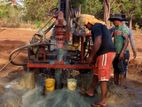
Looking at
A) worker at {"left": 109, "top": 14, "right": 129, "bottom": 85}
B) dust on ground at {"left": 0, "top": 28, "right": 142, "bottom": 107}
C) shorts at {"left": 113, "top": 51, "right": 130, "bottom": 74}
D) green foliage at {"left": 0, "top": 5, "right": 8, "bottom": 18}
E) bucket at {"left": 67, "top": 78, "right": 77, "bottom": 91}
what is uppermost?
green foliage at {"left": 0, "top": 5, "right": 8, "bottom": 18}

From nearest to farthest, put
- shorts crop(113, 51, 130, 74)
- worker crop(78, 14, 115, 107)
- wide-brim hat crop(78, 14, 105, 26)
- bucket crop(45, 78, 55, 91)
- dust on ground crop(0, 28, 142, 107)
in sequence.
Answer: worker crop(78, 14, 115, 107)
dust on ground crop(0, 28, 142, 107)
wide-brim hat crop(78, 14, 105, 26)
bucket crop(45, 78, 55, 91)
shorts crop(113, 51, 130, 74)

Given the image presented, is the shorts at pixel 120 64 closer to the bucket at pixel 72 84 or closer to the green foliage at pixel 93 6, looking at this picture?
the bucket at pixel 72 84

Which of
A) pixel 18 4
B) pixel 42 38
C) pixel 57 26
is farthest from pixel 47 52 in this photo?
pixel 18 4

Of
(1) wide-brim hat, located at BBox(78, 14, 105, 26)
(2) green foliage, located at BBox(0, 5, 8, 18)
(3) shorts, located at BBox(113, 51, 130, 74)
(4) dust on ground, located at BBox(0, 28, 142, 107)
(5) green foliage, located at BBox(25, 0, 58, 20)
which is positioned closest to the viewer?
(4) dust on ground, located at BBox(0, 28, 142, 107)

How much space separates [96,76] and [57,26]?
1.37 metres

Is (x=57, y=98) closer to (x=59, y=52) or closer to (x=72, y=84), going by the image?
(x=72, y=84)

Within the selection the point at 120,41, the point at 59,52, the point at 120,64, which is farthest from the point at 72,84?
the point at 120,41

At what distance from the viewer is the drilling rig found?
281 inches

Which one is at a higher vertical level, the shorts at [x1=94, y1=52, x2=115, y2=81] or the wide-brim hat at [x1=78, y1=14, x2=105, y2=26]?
the wide-brim hat at [x1=78, y1=14, x2=105, y2=26]

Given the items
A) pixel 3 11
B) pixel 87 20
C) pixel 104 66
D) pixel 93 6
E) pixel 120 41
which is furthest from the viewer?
pixel 3 11

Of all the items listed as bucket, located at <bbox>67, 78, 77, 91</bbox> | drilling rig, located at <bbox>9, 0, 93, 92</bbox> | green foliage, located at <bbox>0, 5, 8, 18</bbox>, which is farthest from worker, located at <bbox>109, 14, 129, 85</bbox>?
green foliage, located at <bbox>0, 5, 8, 18</bbox>

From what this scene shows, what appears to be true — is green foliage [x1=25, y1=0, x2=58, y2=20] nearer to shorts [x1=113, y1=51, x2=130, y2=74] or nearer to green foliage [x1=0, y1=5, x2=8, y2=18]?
green foliage [x1=0, y1=5, x2=8, y2=18]

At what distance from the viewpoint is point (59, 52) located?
7.45 meters

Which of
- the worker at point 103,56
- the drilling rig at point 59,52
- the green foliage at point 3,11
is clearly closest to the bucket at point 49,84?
the drilling rig at point 59,52
